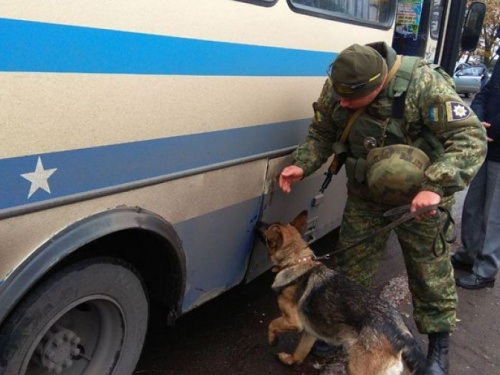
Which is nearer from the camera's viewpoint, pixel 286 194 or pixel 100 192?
pixel 100 192

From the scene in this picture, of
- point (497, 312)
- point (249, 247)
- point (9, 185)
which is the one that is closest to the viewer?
point (9, 185)

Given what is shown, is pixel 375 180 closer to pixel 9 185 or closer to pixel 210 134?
pixel 210 134

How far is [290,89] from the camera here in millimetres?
2617

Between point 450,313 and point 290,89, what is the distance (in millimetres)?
1611

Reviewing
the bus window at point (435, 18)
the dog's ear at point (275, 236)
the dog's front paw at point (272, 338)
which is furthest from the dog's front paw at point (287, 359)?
the bus window at point (435, 18)

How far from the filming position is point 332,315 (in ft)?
7.82

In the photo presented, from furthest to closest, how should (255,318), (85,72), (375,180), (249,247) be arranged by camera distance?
(255,318), (249,247), (375,180), (85,72)

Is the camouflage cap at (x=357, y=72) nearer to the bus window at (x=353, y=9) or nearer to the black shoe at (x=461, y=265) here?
the bus window at (x=353, y=9)

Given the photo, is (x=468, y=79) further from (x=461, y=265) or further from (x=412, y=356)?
(x=412, y=356)

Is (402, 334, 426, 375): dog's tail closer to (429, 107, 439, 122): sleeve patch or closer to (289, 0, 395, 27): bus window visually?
(429, 107, 439, 122): sleeve patch

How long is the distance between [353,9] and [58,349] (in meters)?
2.58

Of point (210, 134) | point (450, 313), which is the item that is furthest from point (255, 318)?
point (210, 134)

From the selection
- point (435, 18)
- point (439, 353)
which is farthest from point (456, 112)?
point (435, 18)

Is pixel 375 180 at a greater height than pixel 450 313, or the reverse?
pixel 375 180
